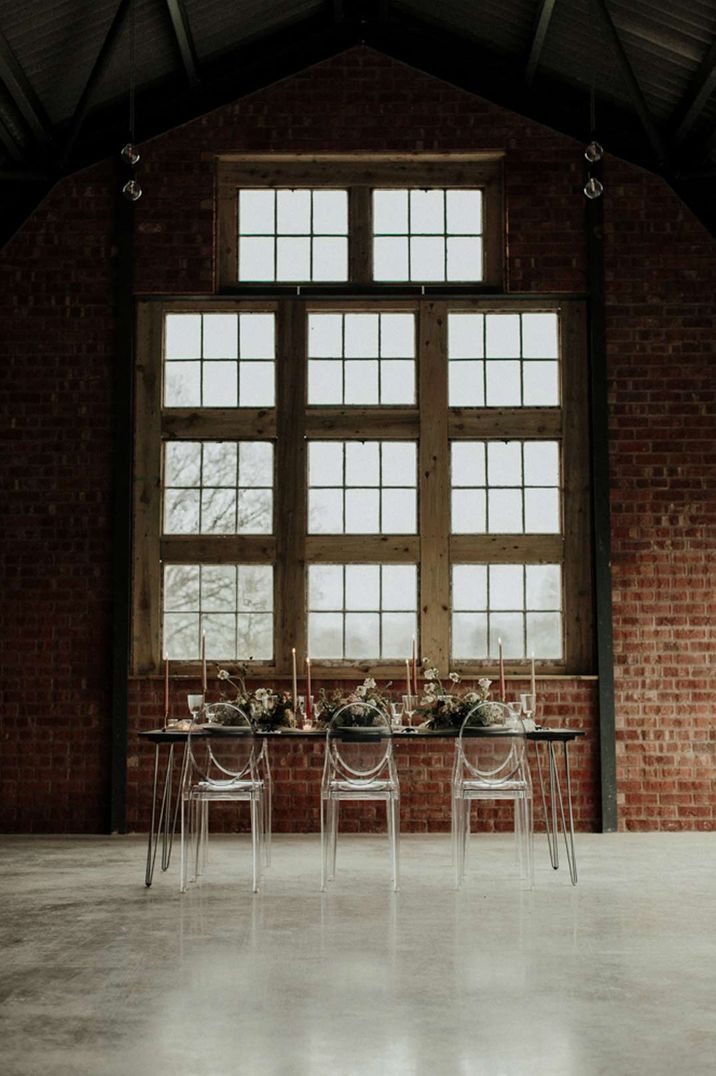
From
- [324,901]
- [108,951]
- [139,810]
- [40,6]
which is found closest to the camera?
[108,951]

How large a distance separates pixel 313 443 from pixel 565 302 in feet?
6.93

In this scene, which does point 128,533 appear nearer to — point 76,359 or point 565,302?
point 76,359

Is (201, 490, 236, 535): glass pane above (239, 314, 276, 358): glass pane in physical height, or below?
below

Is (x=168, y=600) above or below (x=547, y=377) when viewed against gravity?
below

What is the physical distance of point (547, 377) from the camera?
9484 millimetres

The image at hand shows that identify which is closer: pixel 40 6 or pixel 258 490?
pixel 40 6

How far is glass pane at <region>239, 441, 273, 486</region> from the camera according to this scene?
9.42 metres

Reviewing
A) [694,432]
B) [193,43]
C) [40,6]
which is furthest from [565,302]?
[40,6]

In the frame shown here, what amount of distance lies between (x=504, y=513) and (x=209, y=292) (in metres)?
2.67

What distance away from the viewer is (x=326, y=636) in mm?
9289

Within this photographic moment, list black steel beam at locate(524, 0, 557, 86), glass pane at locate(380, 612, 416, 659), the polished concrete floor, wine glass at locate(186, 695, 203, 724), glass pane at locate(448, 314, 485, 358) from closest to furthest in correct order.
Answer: the polished concrete floor
wine glass at locate(186, 695, 203, 724)
black steel beam at locate(524, 0, 557, 86)
glass pane at locate(380, 612, 416, 659)
glass pane at locate(448, 314, 485, 358)

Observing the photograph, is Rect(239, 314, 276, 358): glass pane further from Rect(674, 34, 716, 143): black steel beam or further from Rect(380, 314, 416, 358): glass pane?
Rect(674, 34, 716, 143): black steel beam

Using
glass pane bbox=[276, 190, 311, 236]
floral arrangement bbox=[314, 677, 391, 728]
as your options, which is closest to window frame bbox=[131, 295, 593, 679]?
glass pane bbox=[276, 190, 311, 236]

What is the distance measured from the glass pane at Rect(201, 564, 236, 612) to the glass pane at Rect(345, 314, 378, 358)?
5.94ft
